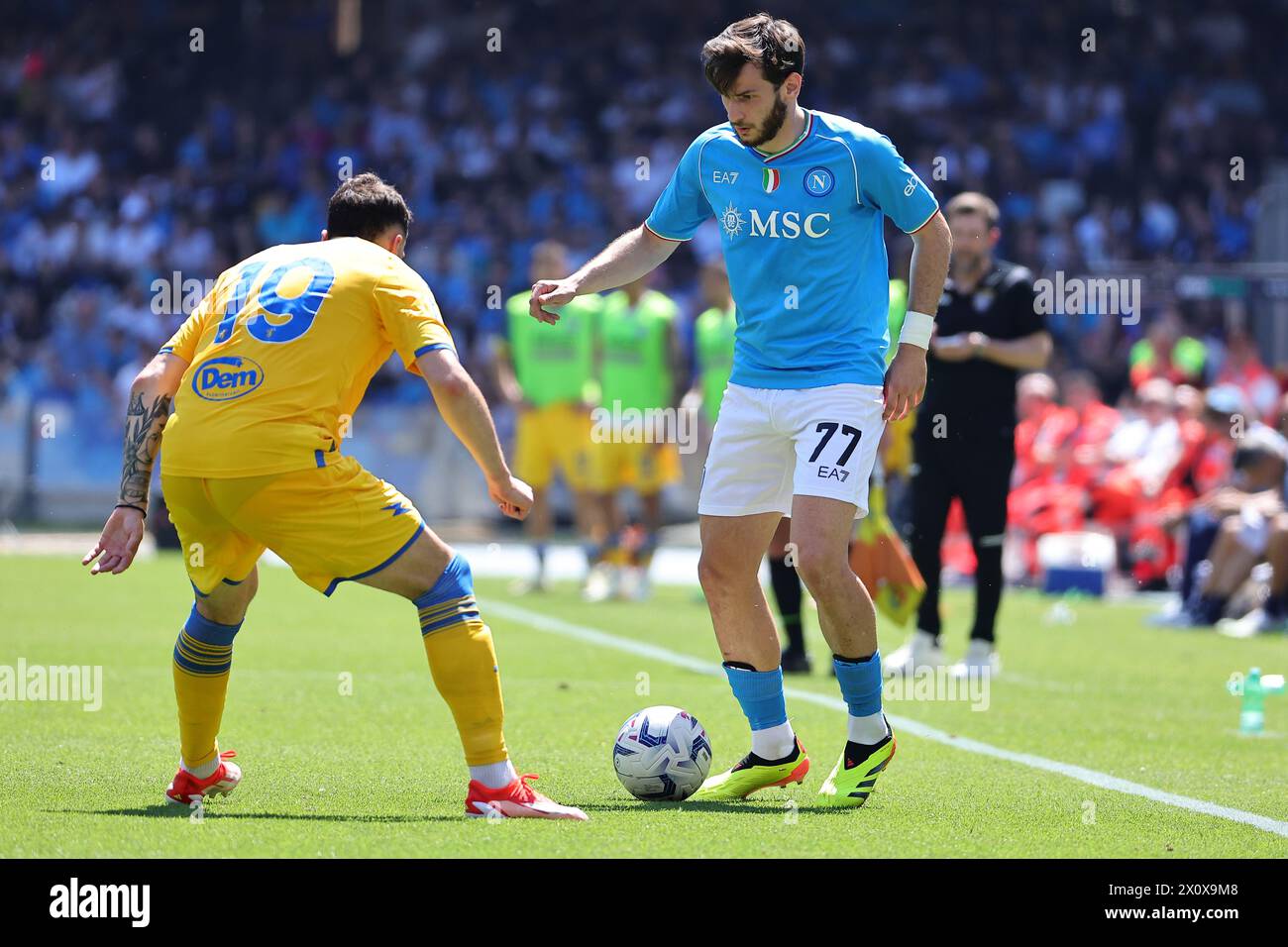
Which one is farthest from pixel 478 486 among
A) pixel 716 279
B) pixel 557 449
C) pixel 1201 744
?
pixel 1201 744

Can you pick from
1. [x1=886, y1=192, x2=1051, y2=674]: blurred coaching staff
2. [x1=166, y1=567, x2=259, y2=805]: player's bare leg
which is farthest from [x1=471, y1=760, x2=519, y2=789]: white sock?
[x1=886, y1=192, x2=1051, y2=674]: blurred coaching staff

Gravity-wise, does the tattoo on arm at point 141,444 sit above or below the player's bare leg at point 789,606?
above

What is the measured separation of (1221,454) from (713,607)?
10688 millimetres

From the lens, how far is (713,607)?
6527mm

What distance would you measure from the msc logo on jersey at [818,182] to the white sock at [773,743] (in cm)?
180

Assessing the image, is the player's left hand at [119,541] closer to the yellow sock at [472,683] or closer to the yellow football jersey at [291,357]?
the yellow football jersey at [291,357]

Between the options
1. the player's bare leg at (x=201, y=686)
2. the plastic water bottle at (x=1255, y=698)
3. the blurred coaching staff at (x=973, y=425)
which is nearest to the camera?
the player's bare leg at (x=201, y=686)

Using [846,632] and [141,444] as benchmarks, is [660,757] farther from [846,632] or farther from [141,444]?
[141,444]

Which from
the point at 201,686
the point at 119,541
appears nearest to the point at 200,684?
the point at 201,686

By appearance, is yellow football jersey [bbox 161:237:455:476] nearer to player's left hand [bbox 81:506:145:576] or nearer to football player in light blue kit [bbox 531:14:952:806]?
player's left hand [bbox 81:506:145:576]

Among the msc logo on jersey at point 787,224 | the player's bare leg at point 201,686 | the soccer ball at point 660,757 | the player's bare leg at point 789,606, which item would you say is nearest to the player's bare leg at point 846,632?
the soccer ball at point 660,757

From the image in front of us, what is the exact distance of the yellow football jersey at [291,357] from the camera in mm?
5520

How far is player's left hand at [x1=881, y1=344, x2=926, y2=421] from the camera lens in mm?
6207

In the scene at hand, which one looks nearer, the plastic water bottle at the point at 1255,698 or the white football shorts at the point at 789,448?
the white football shorts at the point at 789,448
